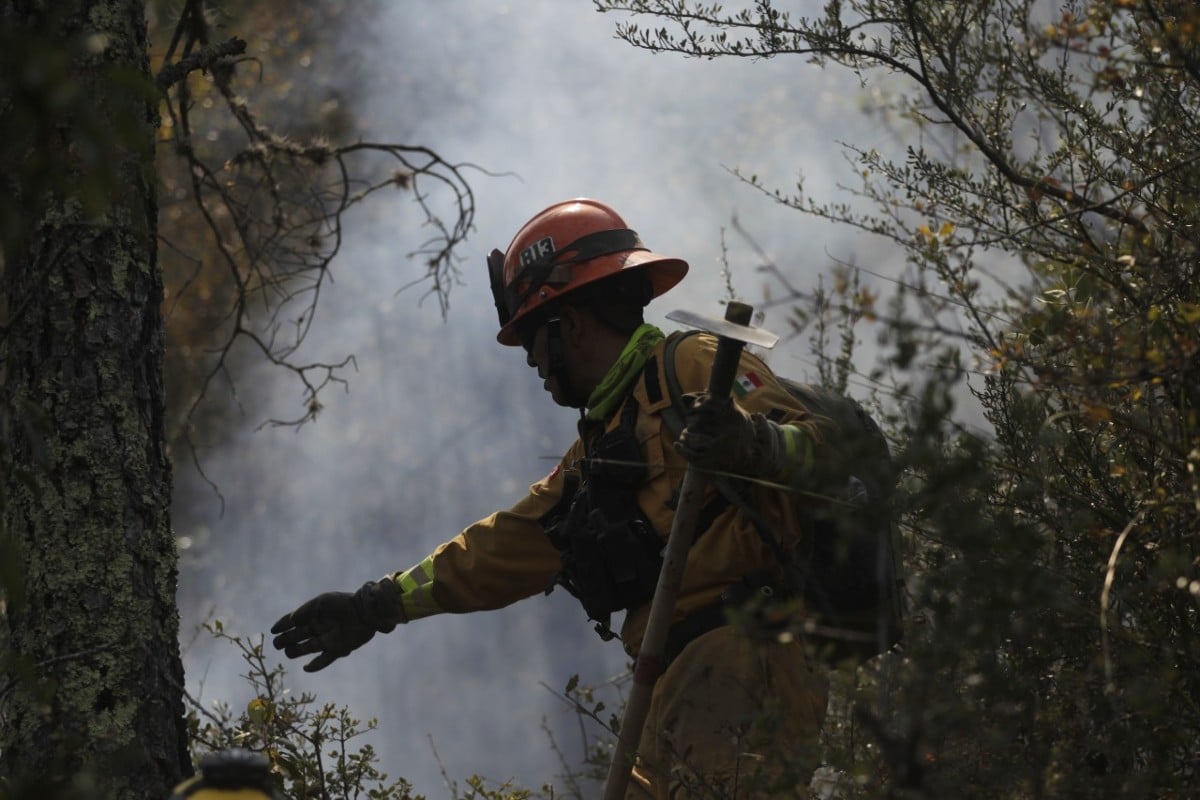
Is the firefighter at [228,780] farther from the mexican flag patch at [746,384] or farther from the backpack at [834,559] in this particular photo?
the mexican flag patch at [746,384]

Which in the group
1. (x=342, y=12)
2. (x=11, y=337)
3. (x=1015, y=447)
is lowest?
(x=1015, y=447)

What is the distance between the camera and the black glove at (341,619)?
13.1ft

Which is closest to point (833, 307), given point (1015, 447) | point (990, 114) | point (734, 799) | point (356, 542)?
point (990, 114)

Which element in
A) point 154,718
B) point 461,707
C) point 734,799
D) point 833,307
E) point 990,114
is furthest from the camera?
point 461,707

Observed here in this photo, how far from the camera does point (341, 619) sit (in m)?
4.00

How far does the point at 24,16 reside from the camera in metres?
3.15

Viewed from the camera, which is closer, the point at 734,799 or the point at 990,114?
the point at 734,799

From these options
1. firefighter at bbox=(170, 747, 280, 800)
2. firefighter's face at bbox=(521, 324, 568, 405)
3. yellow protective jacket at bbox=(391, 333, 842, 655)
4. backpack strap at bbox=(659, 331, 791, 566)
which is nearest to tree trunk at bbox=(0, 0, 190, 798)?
firefighter at bbox=(170, 747, 280, 800)

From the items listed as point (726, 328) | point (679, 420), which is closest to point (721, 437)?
point (726, 328)

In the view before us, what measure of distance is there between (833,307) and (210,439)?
11.6m

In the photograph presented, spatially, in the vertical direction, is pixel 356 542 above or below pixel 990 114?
above

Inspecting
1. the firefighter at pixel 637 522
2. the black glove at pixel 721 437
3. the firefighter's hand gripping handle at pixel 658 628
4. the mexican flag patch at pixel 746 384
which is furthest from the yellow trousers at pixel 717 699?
the mexican flag patch at pixel 746 384

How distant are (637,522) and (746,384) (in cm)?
48

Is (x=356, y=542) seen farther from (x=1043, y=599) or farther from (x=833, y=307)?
(x=1043, y=599)
